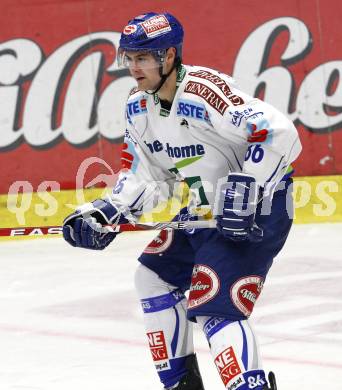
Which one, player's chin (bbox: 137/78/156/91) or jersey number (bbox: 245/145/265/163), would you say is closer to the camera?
jersey number (bbox: 245/145/265/163)

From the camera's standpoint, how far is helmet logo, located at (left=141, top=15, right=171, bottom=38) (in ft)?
12.7

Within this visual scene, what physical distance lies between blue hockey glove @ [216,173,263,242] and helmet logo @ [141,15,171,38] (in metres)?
0.52

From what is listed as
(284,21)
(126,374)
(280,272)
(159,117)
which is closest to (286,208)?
(159,117)

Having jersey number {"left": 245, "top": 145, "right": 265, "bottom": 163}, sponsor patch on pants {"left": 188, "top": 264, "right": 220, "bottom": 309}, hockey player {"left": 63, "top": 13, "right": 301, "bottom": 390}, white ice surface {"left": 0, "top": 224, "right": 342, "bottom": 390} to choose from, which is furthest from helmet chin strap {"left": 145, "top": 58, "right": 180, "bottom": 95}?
white ice surface {"left": 0, "top": 224, "right": 342, "bottom": 390}

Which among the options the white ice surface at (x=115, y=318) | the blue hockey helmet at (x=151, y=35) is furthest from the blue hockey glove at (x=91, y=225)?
the white ice surface at (x=115, y=318)

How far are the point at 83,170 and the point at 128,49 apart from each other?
4733 millimetres

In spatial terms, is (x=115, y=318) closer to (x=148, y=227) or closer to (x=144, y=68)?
(x=148, y=227)

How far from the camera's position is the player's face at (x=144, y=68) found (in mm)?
3895

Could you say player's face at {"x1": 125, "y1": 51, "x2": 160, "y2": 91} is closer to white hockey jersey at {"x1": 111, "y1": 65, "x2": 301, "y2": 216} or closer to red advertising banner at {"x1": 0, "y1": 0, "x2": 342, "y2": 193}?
white hockey jersey at {"x1": 111, "y1": 65, "x2": 301, "y2": 216}

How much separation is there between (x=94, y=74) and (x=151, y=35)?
4698 mm

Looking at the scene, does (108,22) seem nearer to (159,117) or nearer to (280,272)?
(280,272)

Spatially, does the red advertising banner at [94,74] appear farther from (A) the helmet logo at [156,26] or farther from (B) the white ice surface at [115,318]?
(A) the helmet logo at [156,26]

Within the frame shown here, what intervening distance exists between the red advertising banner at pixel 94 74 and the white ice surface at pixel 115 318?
29.6 inches

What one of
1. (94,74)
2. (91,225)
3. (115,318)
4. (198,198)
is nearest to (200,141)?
(198,198)
